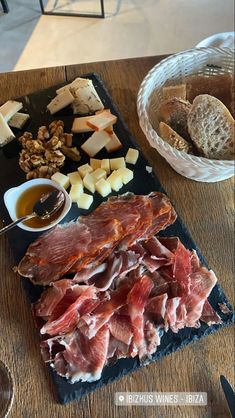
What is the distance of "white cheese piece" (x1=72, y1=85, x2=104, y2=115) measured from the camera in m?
1.22

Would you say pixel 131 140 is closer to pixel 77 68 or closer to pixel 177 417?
pixel 77 68

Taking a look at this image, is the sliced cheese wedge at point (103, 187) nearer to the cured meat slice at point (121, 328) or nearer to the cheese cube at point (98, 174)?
the cheese cube at point (98, 174)

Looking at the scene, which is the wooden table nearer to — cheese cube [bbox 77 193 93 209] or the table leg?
cheese cube [bbox 77 193 93 209]

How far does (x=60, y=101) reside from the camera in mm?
1218

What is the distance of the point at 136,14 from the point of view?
7.45 ft

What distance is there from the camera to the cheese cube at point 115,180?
1.12 m

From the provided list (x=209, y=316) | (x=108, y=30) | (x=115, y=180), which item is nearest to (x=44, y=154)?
(x=115, y=180)

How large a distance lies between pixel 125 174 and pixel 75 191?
135mm

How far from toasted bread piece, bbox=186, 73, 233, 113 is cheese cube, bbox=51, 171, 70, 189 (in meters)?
0.39

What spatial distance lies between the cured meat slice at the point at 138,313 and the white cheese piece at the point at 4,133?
1.70ft

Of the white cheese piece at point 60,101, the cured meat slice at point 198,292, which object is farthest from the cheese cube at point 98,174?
the cured meat slice at point 198,292

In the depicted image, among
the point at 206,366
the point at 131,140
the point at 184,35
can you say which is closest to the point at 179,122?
the point at 131,140

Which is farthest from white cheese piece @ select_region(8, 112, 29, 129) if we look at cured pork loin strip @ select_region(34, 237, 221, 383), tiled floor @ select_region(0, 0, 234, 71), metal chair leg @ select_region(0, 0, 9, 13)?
metal chair leg @ select_region(0, 0, 9, 13)

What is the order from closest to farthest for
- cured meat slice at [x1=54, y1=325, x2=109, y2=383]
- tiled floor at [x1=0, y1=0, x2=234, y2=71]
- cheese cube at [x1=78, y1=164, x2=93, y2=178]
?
cured meat slice at [x1=54, y1=325, x2=109, y2=383], cheese cube at [x1=78, y1=164, x2=93, y2=178], tiled floor at [x1=0, y1=0, x2=234, y2=71]
